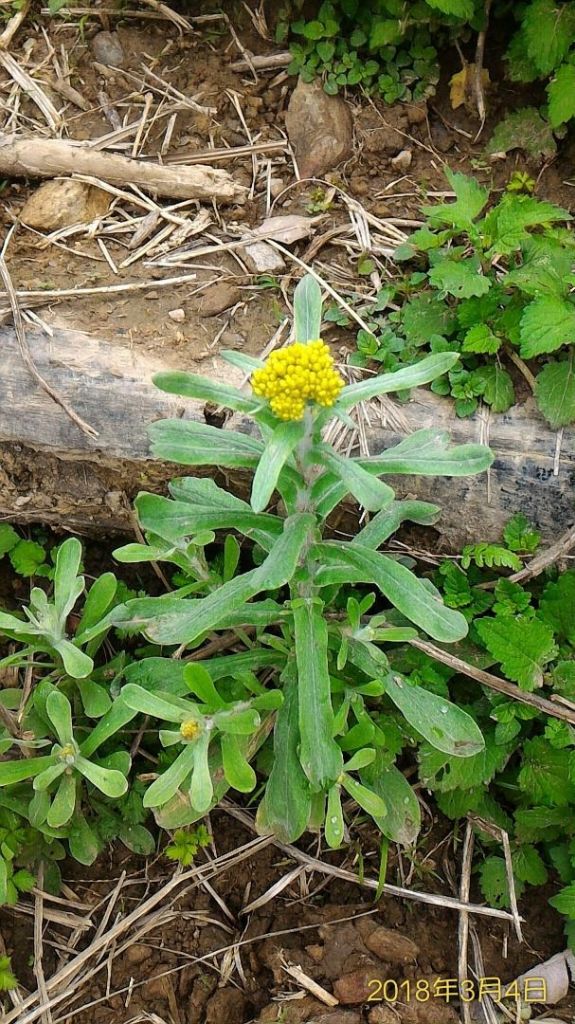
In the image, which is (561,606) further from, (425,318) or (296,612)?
(425,318)

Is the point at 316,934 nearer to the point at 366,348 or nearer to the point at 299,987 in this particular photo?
the point at 299,987

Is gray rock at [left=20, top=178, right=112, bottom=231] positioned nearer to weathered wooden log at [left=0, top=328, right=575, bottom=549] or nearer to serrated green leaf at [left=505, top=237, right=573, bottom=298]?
weathered wooden log at [left=0, top=328, right=575, bottom=549]

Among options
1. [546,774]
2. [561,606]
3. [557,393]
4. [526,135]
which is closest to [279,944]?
[546,774]

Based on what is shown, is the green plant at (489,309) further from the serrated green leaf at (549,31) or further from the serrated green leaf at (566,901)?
the serrated green leaf at (566,901)

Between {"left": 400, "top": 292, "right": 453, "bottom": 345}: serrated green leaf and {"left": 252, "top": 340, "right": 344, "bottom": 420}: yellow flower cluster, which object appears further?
{"left": 400, "top": 292, "right": 453, "bottom": 345}: serrated green leaf

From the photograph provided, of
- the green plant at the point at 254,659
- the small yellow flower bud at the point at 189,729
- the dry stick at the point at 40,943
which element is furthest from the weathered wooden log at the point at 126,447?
the dry stick at the point at 40,943

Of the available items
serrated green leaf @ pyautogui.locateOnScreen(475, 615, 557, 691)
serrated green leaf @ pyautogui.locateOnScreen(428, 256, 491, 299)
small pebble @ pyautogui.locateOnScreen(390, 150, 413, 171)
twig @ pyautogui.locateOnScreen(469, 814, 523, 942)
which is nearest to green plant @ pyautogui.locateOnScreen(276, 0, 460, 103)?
small pebble @ pyautogui.locateOnScreen(390, 150, 413, 171)
